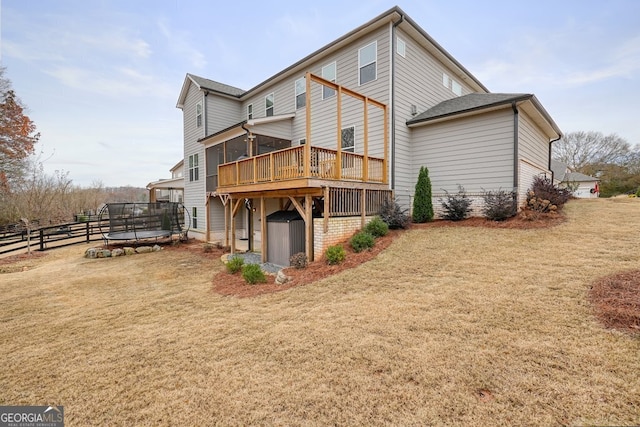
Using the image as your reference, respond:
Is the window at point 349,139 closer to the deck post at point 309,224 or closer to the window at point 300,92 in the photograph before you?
the window at point 300,92

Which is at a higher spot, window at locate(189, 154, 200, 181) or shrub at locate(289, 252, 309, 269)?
window at locate(189, 154, 200, 181)

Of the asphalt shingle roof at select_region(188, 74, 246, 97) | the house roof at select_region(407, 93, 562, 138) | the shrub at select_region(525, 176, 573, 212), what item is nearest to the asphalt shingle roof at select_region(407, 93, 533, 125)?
the house roof at select_region(407, 93, 562, 138)

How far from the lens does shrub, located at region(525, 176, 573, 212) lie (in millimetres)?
8859

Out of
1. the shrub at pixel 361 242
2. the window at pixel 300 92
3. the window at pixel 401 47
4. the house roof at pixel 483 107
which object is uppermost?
the window at pixel 401 47

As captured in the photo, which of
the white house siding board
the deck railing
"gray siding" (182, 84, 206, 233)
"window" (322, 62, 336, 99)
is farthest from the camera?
"gray siding" (182, 84, 206, 233)

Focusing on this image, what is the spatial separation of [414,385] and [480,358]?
88 centimetres

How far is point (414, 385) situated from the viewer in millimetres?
2656

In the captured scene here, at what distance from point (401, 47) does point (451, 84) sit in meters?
4.52

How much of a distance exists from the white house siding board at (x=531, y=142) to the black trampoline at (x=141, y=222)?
1580 centimetres

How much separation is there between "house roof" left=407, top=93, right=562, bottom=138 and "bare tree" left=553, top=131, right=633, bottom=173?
32200mm

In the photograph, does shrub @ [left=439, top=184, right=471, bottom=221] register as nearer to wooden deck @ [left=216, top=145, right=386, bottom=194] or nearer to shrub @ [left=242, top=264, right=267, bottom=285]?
wooden deck @ [left=216, top=145, right=386, bottom=194]

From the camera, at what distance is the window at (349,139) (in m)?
11.2

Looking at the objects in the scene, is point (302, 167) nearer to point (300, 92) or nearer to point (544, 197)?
point (300, 92)

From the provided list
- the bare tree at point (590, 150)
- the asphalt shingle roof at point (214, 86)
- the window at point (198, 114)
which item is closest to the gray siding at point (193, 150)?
the window at point (198, 114)
